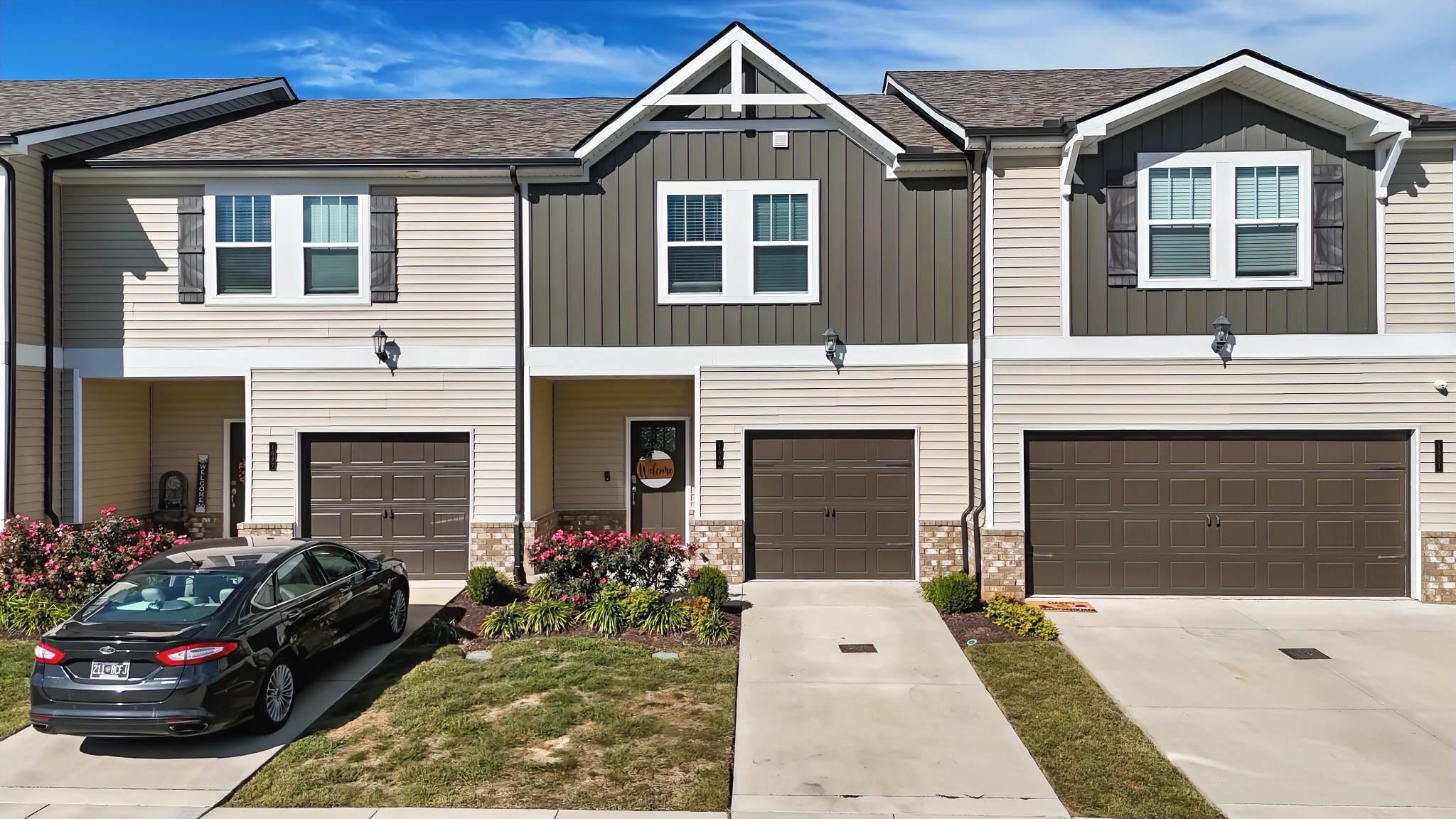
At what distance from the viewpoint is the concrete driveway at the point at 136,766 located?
5496 mm

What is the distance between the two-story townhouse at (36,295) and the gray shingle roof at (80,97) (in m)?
0.07

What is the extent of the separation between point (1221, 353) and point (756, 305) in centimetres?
594

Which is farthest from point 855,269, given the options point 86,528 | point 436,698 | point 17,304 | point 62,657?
point 17,304

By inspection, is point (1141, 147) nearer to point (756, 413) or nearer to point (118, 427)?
point (756, 413)

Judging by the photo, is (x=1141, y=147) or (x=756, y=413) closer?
(x=1141, y=147)

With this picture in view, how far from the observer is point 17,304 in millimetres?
10766

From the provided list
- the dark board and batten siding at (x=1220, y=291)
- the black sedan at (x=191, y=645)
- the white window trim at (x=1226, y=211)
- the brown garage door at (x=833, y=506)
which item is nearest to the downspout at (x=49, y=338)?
the black sedan at (x=191, y=645)

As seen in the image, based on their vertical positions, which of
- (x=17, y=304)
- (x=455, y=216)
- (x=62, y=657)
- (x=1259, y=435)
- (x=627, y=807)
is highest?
(x=455, y=216)

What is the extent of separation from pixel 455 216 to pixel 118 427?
20.0 ft

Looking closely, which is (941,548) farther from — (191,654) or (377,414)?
(191,654)

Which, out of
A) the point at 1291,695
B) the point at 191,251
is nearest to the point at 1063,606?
the point at 1291,695

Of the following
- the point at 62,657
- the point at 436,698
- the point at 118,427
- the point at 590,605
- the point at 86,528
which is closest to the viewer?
the point at 62,657

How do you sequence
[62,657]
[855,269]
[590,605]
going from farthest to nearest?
[855,269], [590,605], [62,657]

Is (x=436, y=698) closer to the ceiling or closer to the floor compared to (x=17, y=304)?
closer to the floor
